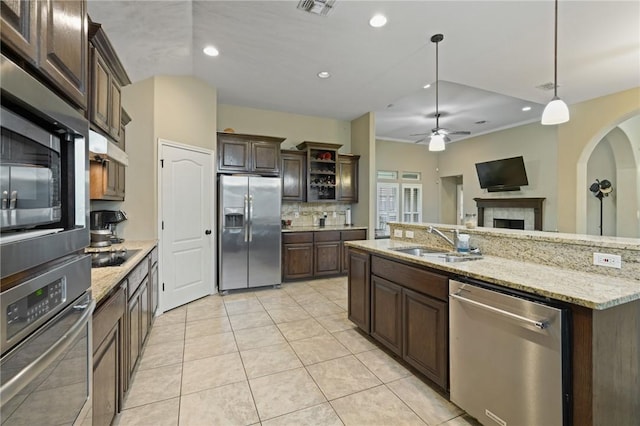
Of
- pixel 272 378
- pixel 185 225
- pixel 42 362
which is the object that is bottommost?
pixel 272 378

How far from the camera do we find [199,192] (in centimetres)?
407

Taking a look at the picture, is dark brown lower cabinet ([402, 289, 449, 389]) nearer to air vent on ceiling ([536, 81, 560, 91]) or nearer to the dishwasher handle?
the dishwasher handle

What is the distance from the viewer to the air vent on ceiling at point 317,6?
248 cm

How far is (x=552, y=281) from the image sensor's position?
160 cm

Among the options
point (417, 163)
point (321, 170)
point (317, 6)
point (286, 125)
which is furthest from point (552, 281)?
point (417, 163)

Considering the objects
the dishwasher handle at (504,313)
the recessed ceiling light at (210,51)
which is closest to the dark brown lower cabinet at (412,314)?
the dishwasher handle at (504,313)

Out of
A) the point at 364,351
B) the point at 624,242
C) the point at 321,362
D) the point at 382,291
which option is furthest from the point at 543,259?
the point at 321,362

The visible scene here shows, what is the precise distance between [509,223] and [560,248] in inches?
232

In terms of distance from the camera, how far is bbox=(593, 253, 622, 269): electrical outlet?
168cm

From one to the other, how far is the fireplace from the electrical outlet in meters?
5.75

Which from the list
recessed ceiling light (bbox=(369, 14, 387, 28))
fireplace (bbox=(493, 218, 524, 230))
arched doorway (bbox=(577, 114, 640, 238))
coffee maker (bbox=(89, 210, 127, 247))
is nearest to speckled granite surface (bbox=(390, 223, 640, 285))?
recessed ceiling light (bbox=(369, 14, 387, 28))

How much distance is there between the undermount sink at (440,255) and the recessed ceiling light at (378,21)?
2173 mm

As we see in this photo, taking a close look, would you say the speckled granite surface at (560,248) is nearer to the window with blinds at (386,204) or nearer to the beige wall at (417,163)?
the window with blinds at (386,204)

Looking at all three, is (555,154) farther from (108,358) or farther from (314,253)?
(108,358)
